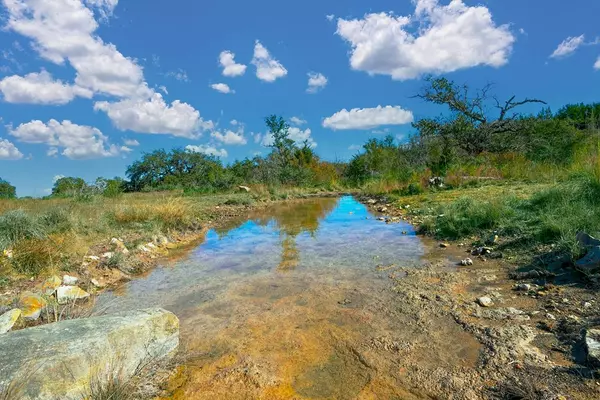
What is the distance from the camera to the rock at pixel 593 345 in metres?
2.20

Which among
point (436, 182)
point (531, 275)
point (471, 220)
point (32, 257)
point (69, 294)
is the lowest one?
point (531, 275)

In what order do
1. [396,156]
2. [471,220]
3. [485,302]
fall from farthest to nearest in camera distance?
[396,156] → [471,220] → [485,302]

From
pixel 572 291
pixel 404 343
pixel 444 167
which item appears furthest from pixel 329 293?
pixel 444 167

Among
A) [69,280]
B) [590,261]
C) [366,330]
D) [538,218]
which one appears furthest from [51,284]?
[538,218]

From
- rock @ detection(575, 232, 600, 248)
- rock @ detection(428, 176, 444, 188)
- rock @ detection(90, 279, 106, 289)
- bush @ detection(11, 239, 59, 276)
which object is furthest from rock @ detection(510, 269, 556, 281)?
rock @ detection(428, 176, 444, 188)

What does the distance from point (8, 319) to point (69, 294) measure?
107cm

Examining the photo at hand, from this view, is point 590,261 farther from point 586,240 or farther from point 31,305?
point 31,305

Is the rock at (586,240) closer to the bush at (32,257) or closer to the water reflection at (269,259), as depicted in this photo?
the water reflection at (269,259)

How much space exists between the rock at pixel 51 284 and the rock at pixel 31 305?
321 mm

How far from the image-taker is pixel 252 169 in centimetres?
2802

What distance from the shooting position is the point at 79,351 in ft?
7.04

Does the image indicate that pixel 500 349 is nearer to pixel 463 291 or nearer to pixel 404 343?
pixel 404 343

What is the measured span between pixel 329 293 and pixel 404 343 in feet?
4.47

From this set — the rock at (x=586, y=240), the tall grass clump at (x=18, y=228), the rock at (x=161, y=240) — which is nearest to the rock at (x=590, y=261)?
the rock at (x=586, y=240)
